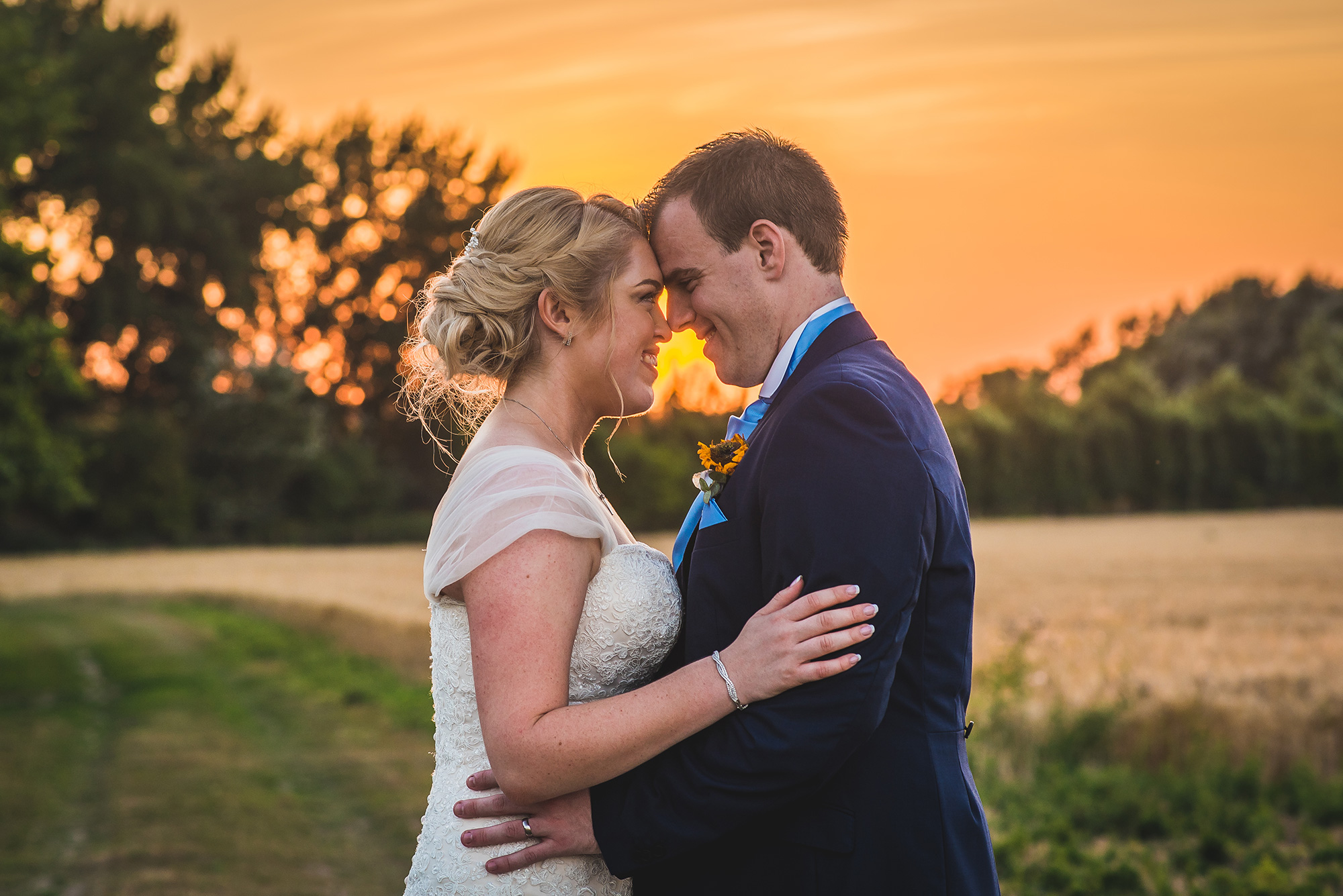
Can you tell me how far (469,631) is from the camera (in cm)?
325

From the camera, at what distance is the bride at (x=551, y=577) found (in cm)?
282

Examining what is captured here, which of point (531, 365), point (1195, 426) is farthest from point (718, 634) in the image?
point (1195, 426)

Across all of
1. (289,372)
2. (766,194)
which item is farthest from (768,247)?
(289,372)

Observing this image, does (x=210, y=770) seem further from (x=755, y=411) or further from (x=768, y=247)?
(x=768, y=247)

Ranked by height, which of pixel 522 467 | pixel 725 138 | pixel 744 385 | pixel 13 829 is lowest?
pixel 13 829

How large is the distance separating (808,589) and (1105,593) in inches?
830

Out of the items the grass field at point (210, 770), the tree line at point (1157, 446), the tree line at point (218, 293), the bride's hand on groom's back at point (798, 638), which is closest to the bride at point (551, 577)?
the bride's hand on groom's back at point (798, 638)

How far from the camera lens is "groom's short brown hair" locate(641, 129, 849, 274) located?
10.3ft

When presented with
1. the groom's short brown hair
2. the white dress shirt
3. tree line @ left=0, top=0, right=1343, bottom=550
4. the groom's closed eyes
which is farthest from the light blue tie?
tree line @ left=0, top=0, right=1343, bottom=550

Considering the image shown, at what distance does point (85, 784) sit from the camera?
10930mm

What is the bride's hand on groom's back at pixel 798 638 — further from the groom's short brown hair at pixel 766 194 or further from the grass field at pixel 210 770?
the grass field at pixel 210 770

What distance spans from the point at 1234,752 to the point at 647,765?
8.02 meters

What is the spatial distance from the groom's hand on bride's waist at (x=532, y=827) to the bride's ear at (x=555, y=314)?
1322 millimetres

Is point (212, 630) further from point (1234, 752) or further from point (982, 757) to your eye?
point (1234, 752)
